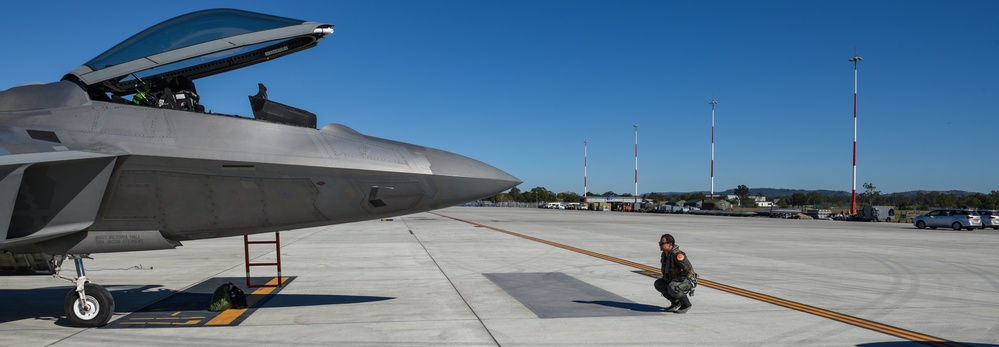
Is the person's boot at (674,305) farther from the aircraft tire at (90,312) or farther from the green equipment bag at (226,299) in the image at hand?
the aircraft tire at (90,312)

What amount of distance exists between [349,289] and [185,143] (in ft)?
14.3

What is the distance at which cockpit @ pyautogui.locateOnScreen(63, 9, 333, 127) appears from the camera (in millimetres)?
6805

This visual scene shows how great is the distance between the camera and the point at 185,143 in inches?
270

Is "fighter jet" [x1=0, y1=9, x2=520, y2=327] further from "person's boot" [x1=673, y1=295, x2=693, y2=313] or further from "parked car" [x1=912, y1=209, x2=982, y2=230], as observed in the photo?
"parked car" [x1=912, y1=209, x2=982, y2=230]

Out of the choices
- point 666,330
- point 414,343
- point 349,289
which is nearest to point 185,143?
point 414,343

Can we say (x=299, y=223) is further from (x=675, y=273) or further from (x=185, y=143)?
(x=675, y=273)

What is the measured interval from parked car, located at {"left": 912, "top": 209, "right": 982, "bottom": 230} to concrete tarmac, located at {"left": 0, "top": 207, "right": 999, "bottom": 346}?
74.6 feet

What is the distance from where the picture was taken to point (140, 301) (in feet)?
30.3

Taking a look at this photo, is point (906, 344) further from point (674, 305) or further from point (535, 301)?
point (535, 301)

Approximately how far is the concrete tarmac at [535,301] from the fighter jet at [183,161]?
1251 millimetres

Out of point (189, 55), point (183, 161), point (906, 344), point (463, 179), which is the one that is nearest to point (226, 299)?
point (183, 161)

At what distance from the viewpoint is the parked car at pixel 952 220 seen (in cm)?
3441

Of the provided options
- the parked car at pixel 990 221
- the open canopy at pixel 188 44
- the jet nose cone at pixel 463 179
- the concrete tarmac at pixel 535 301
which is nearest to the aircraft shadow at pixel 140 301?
the concrete tarmac at pixel 535 301

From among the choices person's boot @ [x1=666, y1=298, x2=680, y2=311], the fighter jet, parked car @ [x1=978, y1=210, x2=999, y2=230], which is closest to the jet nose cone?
the fighter jet
